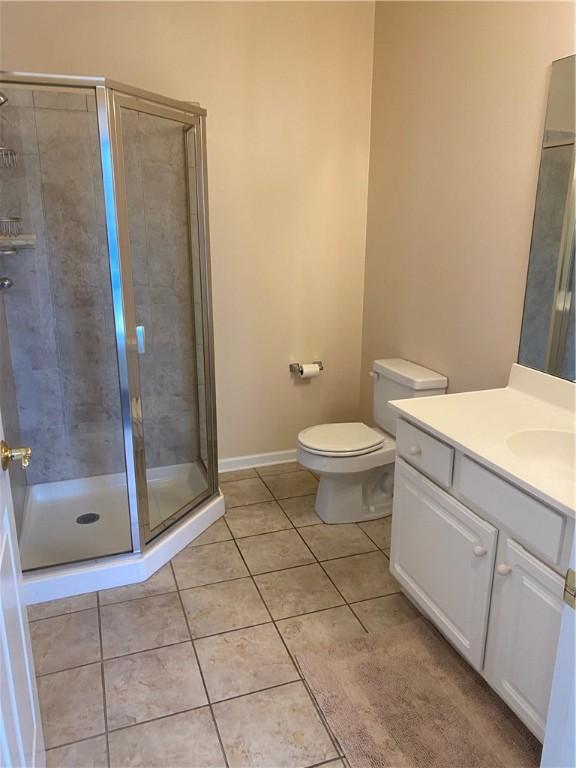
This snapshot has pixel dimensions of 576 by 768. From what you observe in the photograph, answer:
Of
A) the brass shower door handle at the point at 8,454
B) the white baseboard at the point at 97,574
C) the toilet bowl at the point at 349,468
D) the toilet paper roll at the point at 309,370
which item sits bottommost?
the white baseboard at the point at 97,574

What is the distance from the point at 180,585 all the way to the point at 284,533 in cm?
61

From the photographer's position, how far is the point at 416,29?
2.70m

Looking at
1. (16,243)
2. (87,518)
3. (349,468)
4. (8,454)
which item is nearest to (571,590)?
(8,454)

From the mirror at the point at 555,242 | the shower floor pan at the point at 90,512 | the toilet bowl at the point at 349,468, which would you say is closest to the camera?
the mirror at the point at 555,242

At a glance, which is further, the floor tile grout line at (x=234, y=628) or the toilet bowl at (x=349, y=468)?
the toilet bowl at (x=349, y=468)

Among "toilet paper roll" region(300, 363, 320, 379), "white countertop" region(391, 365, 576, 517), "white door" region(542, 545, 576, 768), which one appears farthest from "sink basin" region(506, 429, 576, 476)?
"toilet paper roll" region(300, 363, 320, 379)

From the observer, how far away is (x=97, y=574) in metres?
2.33

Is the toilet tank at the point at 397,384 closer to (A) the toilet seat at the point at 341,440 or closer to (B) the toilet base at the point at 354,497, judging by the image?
(A) the toilet seat at the point at 341,440

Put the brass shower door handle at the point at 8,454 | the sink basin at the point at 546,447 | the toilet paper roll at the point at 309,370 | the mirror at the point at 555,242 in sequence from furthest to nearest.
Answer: the toilet paper roll at the point at 309,370
the mirror at the point at 555,242
the sink basin at the point at 546,447
the brass shower door handle at the point at 8,454

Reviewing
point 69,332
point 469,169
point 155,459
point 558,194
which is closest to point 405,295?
point 469,169

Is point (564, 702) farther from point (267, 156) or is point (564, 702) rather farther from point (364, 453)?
point (267, 156)

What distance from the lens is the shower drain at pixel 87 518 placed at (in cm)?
273

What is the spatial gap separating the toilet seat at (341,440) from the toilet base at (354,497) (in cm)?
14

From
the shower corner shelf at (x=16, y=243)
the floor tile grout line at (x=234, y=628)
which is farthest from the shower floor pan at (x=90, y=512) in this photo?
the shower corner shelf at (x=16, y=243)
